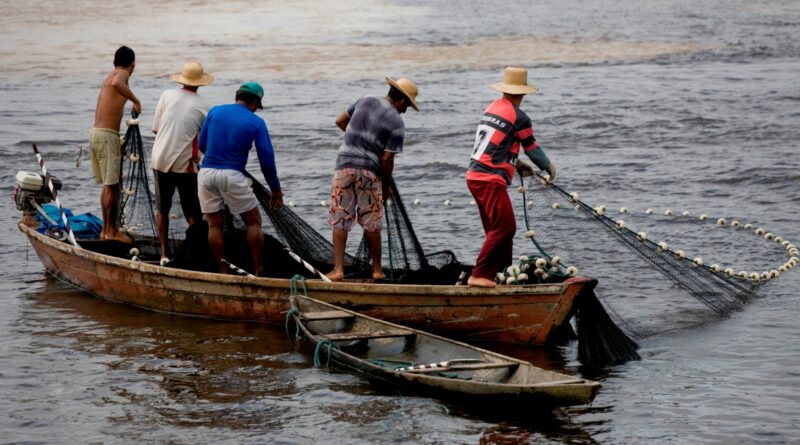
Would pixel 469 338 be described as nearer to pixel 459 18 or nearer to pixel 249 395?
pixel 249 395

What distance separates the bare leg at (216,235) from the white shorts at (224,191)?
65 millimetres

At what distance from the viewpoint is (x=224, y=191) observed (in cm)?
904

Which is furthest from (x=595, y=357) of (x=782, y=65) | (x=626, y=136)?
(x=782, y=65)

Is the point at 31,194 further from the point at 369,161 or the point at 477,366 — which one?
the point at 477,366

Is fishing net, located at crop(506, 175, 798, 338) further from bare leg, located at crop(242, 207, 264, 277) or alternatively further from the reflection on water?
bare leg, located at crop(242, 207, 264, 277)

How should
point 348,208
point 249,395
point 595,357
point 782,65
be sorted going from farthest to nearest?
point 782,65 → point 348,208 → point 595,357 → point 249,395

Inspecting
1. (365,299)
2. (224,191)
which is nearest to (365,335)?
(365,299)

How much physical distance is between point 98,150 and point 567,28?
83.4 feet

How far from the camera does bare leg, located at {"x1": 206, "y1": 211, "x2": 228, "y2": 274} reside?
923cm

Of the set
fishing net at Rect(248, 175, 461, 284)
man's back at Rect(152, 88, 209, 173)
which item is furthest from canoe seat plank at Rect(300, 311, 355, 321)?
man's back at Rect(152, 88, 209, 173)

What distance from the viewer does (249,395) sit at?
7.80m

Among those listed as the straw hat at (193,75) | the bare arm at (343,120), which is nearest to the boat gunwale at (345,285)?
the bare arm at (343,120)

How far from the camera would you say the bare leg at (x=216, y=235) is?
9234mm

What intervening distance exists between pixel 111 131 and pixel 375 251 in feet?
9.32
